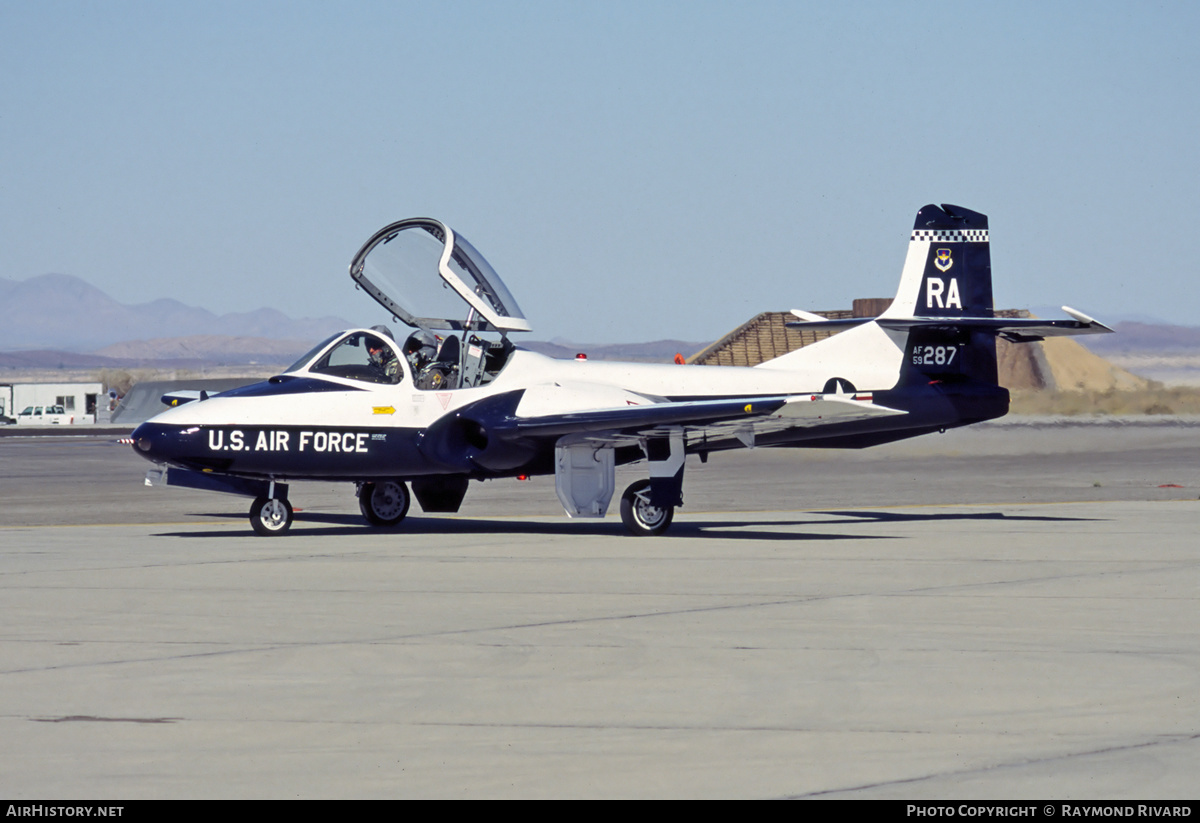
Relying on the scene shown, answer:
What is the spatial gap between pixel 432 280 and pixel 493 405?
74.4 inches

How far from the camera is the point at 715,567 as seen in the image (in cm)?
1260

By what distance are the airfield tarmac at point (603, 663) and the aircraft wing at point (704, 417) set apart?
1.33 m

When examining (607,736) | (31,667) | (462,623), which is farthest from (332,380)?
(607,736)

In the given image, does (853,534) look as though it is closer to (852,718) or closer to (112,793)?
(852,718)

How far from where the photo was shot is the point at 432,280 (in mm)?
16828

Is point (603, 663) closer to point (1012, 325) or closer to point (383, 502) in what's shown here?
point (383, 502)

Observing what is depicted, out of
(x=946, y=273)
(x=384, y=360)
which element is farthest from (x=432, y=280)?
(x=946, y=273)

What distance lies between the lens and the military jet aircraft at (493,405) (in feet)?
50.9

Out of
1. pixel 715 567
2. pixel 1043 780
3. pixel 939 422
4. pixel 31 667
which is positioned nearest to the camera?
pixel 1043 780

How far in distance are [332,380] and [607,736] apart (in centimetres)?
1091

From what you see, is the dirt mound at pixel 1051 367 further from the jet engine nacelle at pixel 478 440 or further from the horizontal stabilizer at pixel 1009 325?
the jet engine nacelle at pixel 478 440

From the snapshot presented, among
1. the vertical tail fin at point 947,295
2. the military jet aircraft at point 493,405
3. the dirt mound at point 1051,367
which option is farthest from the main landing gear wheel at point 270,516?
the dirt mound at point 1051,367

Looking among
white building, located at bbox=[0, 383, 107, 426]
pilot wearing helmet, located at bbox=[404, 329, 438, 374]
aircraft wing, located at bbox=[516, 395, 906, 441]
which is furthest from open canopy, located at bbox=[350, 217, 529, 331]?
white building, located at bbox=[0, 383, 107, 426]

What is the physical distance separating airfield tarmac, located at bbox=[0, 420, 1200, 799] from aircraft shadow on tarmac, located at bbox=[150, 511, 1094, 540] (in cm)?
21
